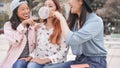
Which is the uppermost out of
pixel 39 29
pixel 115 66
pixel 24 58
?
pixel 39 29

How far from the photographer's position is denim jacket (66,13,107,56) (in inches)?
102

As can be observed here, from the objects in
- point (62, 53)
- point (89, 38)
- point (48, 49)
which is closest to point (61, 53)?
point (62, 53)

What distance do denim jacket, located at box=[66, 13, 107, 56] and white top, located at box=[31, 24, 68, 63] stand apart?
277 millimetres

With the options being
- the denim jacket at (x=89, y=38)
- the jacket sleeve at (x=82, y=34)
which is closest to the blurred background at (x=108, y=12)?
the denim jacket at (x=89, y=38)

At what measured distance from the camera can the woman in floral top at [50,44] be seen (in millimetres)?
2975

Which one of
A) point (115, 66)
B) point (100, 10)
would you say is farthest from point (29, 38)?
point (100, 10)

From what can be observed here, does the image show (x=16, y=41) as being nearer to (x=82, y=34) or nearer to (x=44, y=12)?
(x=44, y=12)

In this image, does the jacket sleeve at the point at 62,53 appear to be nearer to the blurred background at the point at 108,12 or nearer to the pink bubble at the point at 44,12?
the pink bubble at the point at 44,12

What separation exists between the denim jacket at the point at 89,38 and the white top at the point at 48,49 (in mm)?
277

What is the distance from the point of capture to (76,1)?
272 centimetres

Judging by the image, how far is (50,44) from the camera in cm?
305

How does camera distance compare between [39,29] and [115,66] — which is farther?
[115,66]

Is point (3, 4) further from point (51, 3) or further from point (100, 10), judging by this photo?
point (51, 3)

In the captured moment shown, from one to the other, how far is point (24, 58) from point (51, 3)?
0.53 metres
